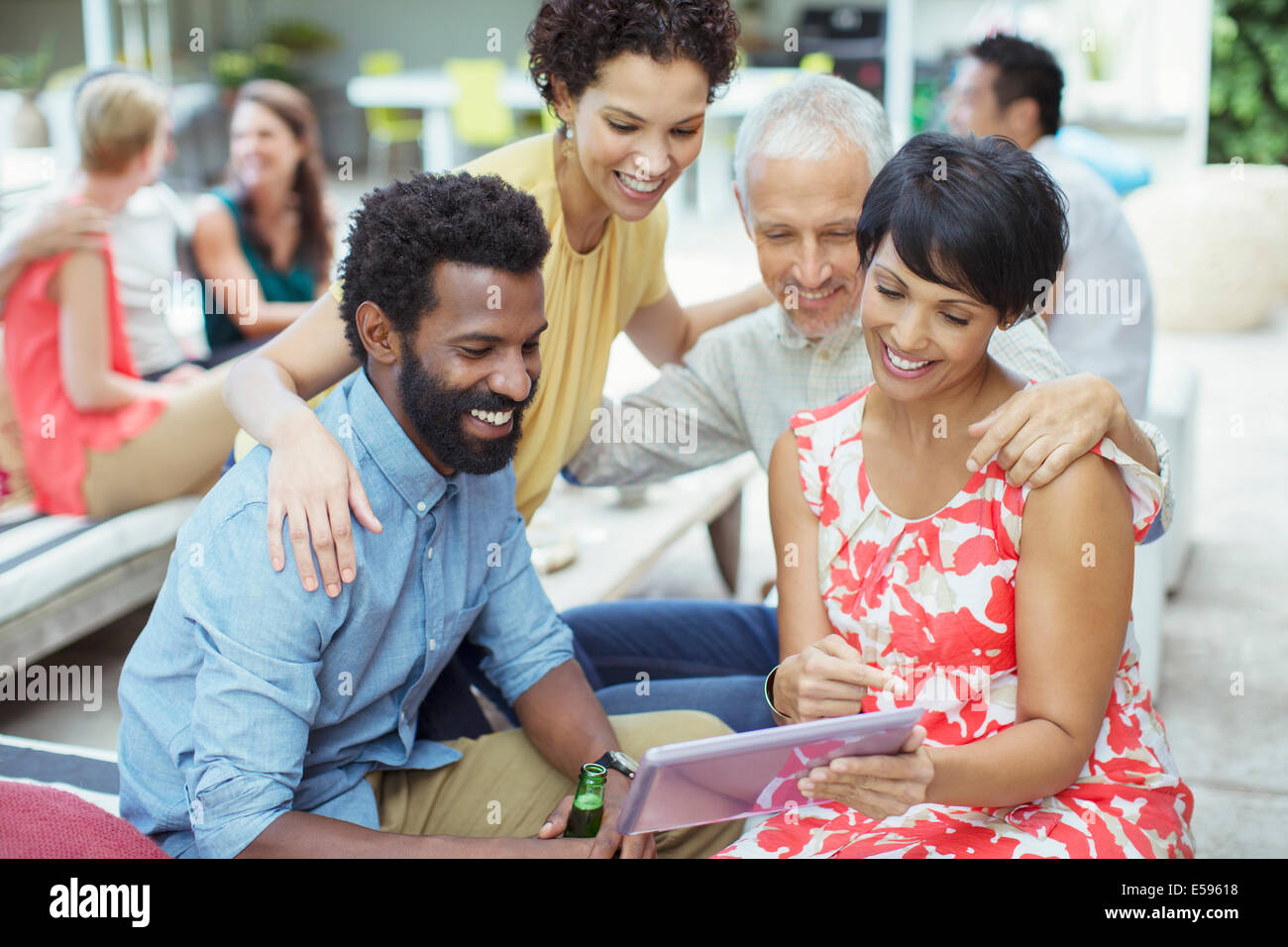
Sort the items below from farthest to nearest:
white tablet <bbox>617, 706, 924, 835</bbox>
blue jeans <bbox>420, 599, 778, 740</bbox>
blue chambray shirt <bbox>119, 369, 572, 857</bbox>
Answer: blue jeans <bbox>420, 599, 778, 740</bbox>
blue chambray shirt <bbox>119, 369, 572, 857</bbox>
white tablet <bbox>617, 706, 924, 835</bbox>

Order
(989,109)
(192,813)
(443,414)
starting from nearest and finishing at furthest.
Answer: (192,813)
(443,414)
(989,109)

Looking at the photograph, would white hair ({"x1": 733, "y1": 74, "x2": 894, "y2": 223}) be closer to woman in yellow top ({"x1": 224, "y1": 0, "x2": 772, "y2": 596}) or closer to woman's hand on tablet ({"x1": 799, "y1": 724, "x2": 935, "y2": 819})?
woman in yellow top ({"x1": 224, "y1": 0, "x2": 772, "y2": 596})

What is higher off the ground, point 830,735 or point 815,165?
point 815,165

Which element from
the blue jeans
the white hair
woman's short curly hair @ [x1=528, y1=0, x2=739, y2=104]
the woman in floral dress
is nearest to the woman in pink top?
the blue jeans

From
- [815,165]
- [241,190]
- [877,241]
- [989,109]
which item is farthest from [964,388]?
[241,190]

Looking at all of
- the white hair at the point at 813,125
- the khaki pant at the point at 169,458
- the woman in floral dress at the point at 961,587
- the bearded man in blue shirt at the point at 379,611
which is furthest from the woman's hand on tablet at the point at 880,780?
the khaki pant at the point at 169,458

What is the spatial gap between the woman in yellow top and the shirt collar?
0.23 ft

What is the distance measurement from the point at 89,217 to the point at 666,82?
226cm

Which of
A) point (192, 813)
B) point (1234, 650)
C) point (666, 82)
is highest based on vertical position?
point (666, 82)

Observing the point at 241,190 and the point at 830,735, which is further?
the point at 241,190

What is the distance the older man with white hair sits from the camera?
1.60 m

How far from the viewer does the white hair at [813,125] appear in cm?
197

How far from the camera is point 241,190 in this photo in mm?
4738
